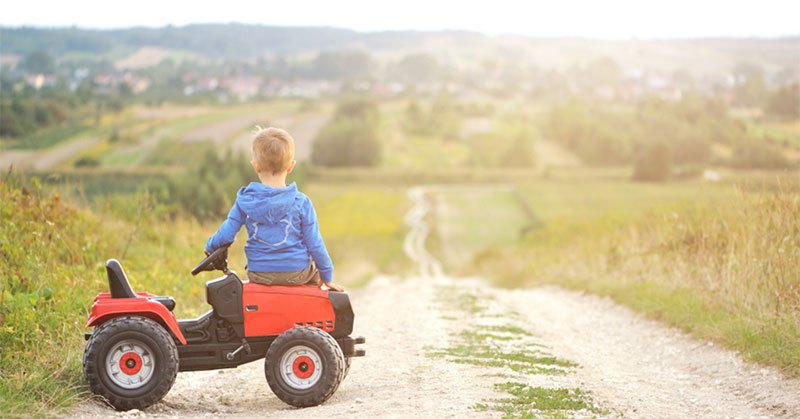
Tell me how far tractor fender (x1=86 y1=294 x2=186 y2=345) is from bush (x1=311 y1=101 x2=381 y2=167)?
10740cm

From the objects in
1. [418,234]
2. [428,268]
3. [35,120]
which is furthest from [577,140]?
[35,120]

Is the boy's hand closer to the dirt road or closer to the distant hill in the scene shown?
the dirt road

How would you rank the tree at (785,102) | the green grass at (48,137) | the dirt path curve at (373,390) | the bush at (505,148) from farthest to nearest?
the bush at (505,148) → the tree at (785,102) → the green grass at (48,137) → the dirt path curve at (373,390)

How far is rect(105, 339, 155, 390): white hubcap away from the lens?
7.75m

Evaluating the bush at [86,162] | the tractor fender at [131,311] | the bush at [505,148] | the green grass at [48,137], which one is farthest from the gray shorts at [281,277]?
the bush at [505,148]

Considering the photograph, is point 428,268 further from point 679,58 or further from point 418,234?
point 679,58

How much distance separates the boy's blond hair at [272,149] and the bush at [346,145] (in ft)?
352

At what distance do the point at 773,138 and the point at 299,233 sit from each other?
2941 inches

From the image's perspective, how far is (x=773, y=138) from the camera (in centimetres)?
7544

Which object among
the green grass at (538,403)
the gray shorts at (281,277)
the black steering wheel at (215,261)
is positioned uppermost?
the black steering wheel at (215,261)

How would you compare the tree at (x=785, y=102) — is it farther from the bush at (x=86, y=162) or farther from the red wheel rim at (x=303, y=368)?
the red wheel rim at (x=303, y=368)

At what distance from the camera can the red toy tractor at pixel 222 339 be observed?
7.75m

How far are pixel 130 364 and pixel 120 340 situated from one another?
0.75 feet

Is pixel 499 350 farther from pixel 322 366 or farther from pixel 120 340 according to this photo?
pixel 120 340
